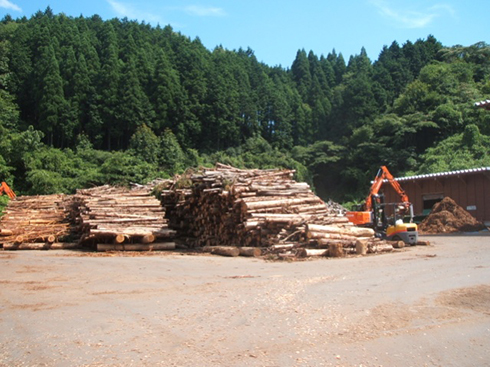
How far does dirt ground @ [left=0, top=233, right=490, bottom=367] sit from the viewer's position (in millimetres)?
5023

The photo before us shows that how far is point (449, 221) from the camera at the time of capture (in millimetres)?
24844

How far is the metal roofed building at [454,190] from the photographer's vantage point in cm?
2645

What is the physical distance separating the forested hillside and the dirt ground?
27379mm

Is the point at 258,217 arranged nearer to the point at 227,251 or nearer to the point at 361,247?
the point at 227,251

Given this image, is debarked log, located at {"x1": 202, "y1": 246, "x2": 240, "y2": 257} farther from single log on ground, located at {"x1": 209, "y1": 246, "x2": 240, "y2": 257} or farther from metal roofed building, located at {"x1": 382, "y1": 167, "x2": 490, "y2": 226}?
metal roofed building, located at {"x1": 382, "y1": 167, "x2": 490, "y2": 226}

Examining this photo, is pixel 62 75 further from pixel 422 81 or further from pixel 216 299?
pixel 216 299

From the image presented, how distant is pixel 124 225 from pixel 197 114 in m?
43.5

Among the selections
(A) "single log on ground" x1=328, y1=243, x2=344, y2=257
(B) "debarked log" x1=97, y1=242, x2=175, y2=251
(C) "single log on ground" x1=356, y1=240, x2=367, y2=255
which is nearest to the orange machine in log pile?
(C) "single log on ground" x1=356, y1=240, x2=367, y2=255

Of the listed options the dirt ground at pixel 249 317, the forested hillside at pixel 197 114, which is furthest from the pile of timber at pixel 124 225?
the forested hillside at pixel 197 114

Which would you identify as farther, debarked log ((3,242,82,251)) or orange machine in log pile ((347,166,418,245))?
debarked log ((3,242,82,251))

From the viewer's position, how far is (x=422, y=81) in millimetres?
59188

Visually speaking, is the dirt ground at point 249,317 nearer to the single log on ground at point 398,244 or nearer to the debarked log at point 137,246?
the single log on ground at point 398,244

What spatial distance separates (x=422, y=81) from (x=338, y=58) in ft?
142

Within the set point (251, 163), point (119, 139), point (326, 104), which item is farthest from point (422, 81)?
point (119, 139)
